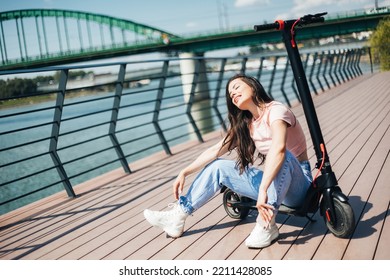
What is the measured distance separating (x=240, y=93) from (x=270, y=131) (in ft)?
0.69

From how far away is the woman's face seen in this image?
73.2 inches

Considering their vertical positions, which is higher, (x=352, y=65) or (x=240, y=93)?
(x=240, y=93)

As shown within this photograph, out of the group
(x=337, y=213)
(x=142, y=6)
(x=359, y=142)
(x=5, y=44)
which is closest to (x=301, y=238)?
(x=337, y=213)

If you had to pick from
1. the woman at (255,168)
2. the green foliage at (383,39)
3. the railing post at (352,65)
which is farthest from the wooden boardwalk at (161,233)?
the railing post at (352,65)

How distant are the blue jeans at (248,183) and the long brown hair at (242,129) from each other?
5 cm

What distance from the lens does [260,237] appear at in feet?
6.07

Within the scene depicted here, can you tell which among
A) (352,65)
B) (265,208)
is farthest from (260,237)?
(352,65)

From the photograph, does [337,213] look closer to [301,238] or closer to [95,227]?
[301,238]

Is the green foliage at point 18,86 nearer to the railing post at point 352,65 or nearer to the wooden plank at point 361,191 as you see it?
the wooden plank at point 361,191

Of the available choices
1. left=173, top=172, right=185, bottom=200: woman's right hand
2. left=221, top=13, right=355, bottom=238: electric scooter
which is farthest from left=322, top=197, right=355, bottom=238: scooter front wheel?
left=173, top=172, right=185, bottom=200: woman's right hand

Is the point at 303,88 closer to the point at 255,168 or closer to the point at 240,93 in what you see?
the point at 240,93

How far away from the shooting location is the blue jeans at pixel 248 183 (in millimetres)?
1800

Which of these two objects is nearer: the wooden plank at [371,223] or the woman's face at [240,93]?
the wooden plank at [371,223]

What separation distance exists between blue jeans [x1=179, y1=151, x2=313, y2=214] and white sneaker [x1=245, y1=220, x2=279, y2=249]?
0.37ft
